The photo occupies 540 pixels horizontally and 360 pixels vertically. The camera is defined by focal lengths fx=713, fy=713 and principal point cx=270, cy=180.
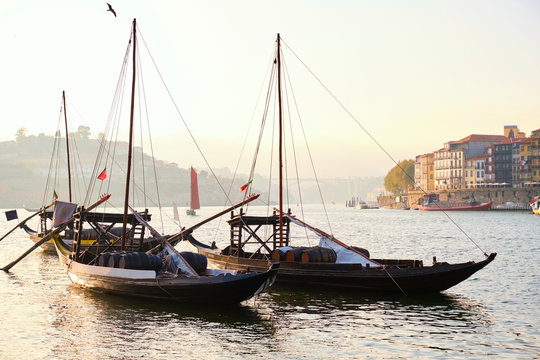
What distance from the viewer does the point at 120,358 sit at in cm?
2152

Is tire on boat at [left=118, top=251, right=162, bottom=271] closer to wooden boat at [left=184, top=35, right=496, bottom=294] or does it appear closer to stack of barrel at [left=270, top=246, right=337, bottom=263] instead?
wooden boat at [left=184, top=35, right=496, bottom=294]

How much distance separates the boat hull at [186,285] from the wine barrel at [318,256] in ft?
19.7

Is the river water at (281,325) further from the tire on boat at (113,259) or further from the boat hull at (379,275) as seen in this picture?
the tire on boat at (113,259)

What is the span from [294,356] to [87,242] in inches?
1347

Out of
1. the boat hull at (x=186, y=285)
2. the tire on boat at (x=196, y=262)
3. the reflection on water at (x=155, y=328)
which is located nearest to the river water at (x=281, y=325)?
the reflection on water at (x=155, y=328)

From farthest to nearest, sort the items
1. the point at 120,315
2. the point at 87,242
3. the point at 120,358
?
the point at 87,242, the point at 120,315, the point at 120,358

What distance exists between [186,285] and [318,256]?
8774 millimetres

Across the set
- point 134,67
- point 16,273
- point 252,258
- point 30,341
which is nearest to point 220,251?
point 252,258

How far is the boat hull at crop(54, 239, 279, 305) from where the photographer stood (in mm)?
28203

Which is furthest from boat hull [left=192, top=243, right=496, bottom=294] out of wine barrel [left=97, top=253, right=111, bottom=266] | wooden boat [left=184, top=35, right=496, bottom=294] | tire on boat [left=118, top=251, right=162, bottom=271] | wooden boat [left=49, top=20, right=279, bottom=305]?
wine barrel [left=97, top=253, right=111, bottom=266]

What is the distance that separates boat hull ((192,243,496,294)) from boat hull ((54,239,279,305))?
4.45m

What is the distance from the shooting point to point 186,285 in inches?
1136

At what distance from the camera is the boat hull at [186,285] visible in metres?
28.2

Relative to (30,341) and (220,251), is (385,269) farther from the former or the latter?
(30,341)
